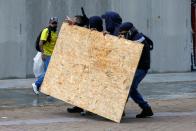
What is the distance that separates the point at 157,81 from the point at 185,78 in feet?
3.45

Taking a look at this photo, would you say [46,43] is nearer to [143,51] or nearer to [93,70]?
[93,70]

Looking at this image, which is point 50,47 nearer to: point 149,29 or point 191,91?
point 191,91

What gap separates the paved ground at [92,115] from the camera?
1007 centimetres

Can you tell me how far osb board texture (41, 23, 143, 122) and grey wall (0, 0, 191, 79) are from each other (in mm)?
6086

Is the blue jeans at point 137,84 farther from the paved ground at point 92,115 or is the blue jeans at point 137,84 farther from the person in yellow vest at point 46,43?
the person in yellow vest at point 46,43

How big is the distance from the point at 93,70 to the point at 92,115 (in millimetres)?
988

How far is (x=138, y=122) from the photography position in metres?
10.6

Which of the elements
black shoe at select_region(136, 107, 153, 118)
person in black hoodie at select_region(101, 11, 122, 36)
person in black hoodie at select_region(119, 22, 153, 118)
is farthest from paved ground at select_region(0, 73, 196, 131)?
person in black hoodie at select_region(101, 11, 122, 36)

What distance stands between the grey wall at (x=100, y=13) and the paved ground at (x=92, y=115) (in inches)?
53.1

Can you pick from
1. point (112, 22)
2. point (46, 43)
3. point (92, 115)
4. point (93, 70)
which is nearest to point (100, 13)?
point (46, 43)

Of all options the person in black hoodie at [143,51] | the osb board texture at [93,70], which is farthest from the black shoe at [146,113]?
the osb board texture at [93,70]

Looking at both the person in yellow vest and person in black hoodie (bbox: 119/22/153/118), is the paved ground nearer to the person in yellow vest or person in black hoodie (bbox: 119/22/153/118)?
the person in yellow vest

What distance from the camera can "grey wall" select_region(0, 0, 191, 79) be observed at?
16797 mm

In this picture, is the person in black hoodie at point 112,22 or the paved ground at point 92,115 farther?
the person in black hoodie at point 112,22
